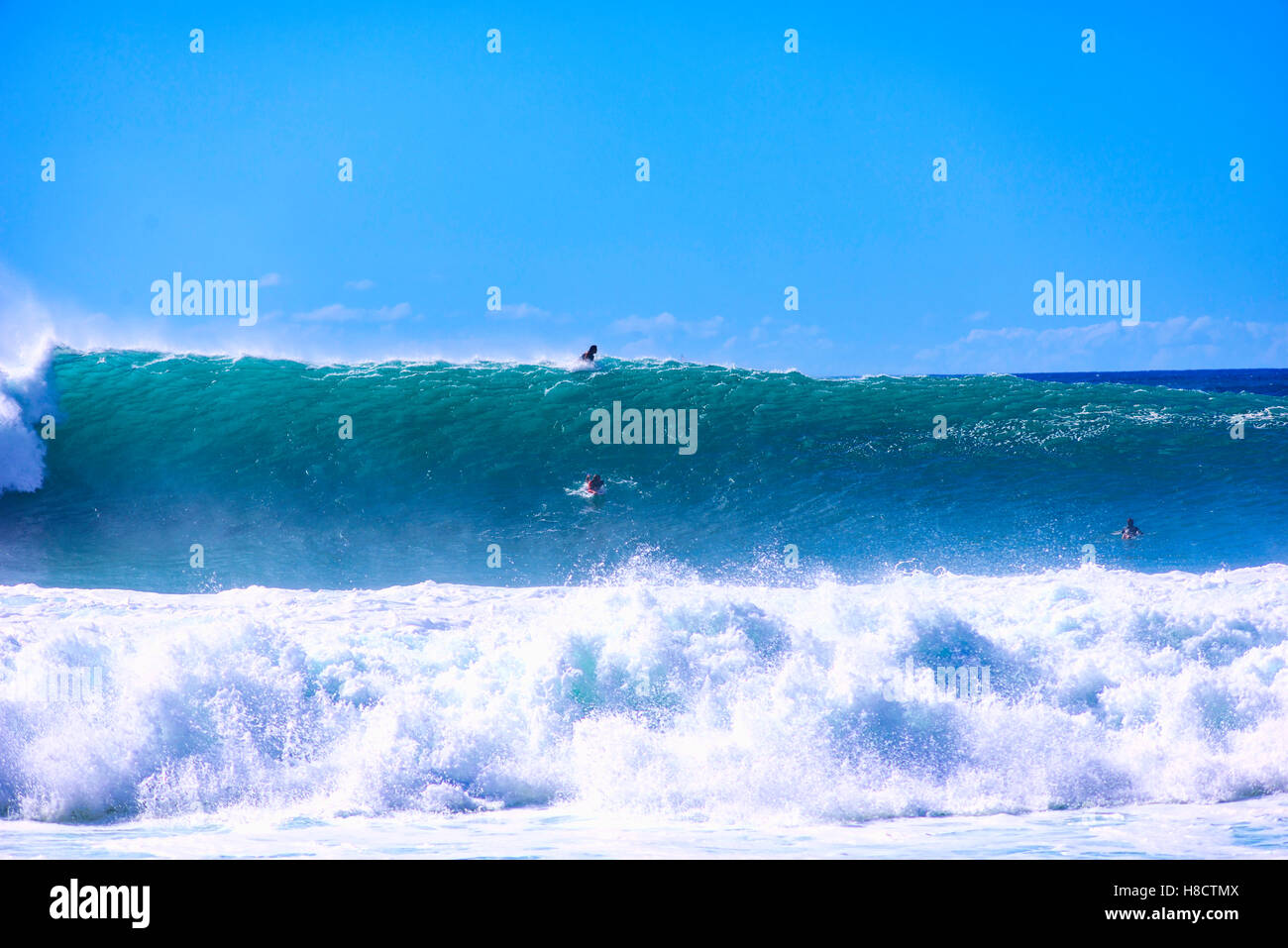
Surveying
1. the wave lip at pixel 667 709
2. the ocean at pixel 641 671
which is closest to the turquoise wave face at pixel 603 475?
the ocean at pixel 641 671

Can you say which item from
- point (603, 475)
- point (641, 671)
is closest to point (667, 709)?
point (641, 671)

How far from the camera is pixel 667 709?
22.6 feet

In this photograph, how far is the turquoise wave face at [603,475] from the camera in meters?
11.9

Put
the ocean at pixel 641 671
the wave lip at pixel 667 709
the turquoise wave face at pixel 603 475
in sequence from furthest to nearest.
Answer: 1. the turquoise wave face at pixel 603 475
2. the wave lip at pixel 667 709
3. the ocean at pixel 641 671

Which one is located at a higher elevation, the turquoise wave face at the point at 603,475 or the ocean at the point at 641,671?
the turquoise wave face at the point at 603,475

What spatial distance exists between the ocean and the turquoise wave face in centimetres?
10

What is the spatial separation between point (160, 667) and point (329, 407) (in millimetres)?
11221

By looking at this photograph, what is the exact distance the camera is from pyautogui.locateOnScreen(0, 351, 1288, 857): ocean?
5730mm

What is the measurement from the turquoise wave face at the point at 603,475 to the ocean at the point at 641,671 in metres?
0.10

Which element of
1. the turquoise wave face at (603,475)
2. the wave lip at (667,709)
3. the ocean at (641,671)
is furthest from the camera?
the turquoise wave face at (603,475)

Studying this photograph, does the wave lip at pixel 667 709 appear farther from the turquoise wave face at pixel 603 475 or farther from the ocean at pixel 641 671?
the turquoise wave face at pixel 603 475

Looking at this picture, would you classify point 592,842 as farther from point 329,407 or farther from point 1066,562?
point 329,407

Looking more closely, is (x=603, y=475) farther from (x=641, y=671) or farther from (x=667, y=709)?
(x=667, y=709)

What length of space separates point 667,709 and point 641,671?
353 millimetres
